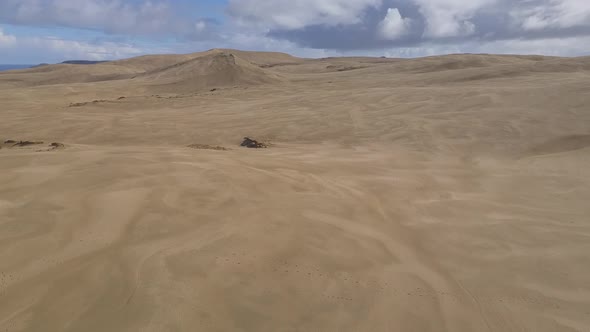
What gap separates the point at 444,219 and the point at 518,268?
0.94m

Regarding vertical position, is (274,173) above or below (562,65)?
below

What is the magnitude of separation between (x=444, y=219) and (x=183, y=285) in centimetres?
235

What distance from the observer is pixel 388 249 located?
3.09 meters

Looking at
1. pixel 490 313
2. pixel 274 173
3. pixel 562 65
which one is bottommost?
pixel 490 313

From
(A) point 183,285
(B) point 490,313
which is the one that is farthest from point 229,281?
(B) point 490,313

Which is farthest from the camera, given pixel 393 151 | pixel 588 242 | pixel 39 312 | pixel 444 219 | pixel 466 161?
pixel 393 151

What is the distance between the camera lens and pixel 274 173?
4723mm

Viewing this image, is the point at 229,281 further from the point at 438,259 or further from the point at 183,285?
the point at 438,259

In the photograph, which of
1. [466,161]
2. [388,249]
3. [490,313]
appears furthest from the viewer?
[466,161]

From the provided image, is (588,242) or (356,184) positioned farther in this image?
(356,184)

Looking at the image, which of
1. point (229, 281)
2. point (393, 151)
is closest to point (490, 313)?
point (229, 281)

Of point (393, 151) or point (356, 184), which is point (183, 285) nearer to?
point (356, 184)

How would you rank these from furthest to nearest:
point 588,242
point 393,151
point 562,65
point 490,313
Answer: point 562,65 → point 393,151 → point 588,242 → point 490,313

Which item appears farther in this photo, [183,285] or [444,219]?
[444,219]
